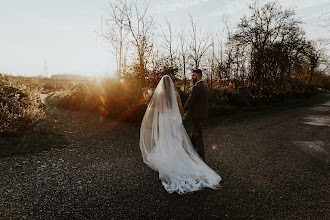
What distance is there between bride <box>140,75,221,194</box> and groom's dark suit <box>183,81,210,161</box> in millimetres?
427

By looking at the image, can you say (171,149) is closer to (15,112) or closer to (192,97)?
(192,97)

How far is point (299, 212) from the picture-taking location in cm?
348

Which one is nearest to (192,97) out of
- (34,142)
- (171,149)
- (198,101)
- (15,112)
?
(198,101)

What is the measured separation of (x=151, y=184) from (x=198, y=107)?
89.6 inches

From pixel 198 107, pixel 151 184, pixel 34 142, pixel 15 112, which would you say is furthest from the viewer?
pixel 15 112

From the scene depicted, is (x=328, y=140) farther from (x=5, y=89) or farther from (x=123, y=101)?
(x=5, y=89)

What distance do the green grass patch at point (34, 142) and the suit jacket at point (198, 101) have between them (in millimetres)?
4749

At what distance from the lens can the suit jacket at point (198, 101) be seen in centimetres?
530

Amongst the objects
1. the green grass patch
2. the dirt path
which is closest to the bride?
the dirt path

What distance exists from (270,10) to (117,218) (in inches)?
961

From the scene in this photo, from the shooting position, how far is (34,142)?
678cm

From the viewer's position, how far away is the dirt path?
3443 mm

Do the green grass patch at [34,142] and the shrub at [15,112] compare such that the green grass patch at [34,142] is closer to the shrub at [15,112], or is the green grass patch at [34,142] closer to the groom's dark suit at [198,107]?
the shrub at [15,112]

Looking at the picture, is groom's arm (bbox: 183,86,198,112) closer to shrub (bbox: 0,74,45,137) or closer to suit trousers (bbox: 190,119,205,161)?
suit trousers (bbox: 190,119,205,161)
